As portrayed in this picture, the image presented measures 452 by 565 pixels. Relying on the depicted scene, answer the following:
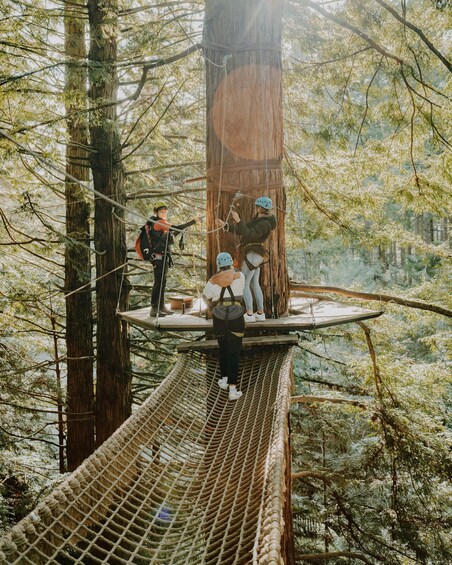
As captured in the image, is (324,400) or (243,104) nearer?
A: (243,104)

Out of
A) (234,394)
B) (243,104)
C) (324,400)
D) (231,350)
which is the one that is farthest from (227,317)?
(243,104)

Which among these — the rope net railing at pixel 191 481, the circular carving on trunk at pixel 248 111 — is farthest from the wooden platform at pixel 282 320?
the circular carving on trunk at pixel 248 111

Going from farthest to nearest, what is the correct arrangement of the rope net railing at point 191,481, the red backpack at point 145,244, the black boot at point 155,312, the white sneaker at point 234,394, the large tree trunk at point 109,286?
1. the large tree trunk at point 109,286
2. the red backpack at point 145,244
3. the black boot at point 155,312
4. the white sneaker at point 234,394
5. the rope net railing at point 191,481

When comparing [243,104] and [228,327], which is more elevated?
[243,104]

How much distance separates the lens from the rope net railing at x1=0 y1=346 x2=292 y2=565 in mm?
1674

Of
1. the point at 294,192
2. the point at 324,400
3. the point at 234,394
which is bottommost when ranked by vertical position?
the point at 324,400

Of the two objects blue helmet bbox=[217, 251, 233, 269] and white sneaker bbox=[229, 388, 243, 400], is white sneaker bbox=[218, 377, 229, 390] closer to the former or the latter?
white sneaker bbox=[229, 388, 243, 400]

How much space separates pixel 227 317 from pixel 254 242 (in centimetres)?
65

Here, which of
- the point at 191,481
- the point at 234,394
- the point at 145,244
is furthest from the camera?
the point at 145,244

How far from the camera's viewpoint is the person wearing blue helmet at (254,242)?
11.4 feet

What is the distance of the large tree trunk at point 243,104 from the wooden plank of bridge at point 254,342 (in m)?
0.81

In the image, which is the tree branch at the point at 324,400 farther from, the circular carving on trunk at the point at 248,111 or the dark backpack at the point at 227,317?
the circular carving on trunk at the point at 248,111

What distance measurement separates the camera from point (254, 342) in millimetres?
3500

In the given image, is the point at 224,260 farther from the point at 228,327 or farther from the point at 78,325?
the point at 78,325
